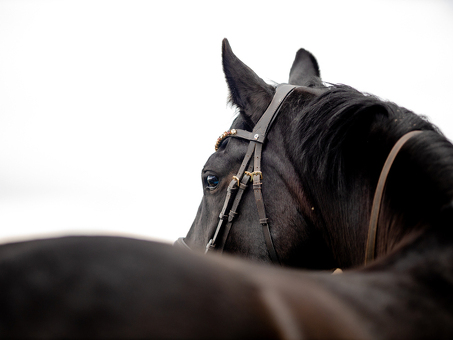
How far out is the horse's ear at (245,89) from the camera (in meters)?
2.09

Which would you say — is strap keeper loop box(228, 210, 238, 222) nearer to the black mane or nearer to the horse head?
the horse head

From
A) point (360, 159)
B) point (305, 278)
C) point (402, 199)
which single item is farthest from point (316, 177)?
point (305, 278)

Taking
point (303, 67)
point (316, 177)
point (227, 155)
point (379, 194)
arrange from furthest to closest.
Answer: point (303, 67), point (227, 155), point (316, 177), point (379, 194)

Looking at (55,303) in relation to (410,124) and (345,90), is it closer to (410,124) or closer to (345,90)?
(410,124)

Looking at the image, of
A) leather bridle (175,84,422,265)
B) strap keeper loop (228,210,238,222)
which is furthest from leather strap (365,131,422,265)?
strap keeper loop (228,210,238,222)

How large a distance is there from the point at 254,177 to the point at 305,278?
1.31 metres

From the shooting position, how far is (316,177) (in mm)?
1732

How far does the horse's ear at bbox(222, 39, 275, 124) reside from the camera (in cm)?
209

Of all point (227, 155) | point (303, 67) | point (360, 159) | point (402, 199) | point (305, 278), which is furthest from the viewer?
point (303, 67)

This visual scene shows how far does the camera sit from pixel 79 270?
544 mm

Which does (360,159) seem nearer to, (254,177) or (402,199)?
(402,199)

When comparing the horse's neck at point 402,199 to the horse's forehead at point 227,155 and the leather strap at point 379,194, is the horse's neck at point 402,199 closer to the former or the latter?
the leather strap at point 379,194

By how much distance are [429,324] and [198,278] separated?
21.9 inches

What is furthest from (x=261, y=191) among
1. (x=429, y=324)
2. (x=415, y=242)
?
(x=429, y=324)
